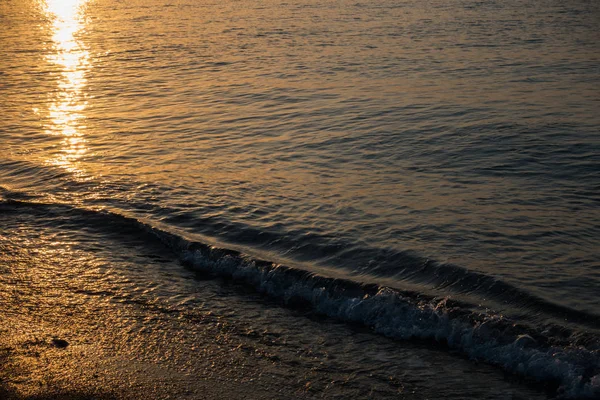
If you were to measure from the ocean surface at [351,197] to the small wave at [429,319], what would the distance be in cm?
3

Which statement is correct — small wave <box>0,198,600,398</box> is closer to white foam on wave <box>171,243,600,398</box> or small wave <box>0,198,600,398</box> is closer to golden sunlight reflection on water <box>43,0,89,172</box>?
white foam on wave <box>171,243,600,398</box>

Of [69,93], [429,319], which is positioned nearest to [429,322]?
[429,319]

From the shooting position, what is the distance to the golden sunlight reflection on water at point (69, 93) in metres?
15.6

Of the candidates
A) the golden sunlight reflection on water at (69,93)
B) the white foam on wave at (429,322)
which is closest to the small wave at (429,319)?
the white foam on wave at (429,322)

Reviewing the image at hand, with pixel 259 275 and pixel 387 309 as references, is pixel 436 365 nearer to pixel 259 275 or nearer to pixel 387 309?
pixel 387 309

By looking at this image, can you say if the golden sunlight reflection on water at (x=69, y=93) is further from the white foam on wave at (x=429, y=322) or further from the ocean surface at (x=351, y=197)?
the white foam on wave at (x=429, y=322)

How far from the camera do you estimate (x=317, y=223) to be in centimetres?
1073

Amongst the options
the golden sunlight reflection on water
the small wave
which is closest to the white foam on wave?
the small wave

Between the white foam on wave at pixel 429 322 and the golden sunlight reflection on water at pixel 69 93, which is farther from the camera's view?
the golden sunlight reflection on water at pixel 69 93

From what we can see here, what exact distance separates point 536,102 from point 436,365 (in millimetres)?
12327

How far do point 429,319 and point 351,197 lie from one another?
4.41m

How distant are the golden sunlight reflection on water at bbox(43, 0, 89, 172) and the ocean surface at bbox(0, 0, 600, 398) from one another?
4.9 inches

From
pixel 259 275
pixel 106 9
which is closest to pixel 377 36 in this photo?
pixel 259 275

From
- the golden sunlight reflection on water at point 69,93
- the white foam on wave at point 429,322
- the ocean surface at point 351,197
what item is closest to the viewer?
the white foam on wave at point 429,322
